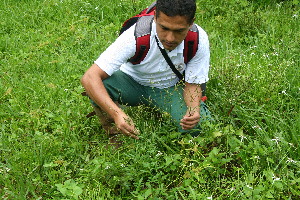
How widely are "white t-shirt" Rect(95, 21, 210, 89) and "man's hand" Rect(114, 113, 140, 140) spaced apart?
0.42 m

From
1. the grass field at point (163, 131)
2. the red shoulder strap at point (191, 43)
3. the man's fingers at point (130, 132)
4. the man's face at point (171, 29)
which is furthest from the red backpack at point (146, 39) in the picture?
the man's fingers at point (130, 132)

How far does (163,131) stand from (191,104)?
33 centimetres

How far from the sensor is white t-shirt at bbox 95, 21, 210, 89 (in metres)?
3.44

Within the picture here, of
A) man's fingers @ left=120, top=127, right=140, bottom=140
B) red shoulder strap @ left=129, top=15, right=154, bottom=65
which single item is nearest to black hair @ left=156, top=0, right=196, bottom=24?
red shoulder strap @ left=129, top=15, right=154, bottom=65

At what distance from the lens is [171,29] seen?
321 cm

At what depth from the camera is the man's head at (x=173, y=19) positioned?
3111 mm

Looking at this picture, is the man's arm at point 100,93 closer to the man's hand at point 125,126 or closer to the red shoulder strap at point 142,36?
the man's hand at point 125,126

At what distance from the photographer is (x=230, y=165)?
3430 mm

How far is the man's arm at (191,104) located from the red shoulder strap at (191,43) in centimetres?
29

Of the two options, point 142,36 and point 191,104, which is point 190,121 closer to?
point 191,104

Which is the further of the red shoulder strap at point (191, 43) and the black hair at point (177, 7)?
the red shoulder strap at point (191, 43)

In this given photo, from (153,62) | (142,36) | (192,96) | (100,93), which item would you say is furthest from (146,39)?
(192,96)

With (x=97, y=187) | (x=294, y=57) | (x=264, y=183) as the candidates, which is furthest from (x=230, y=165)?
(x=294, y=57)

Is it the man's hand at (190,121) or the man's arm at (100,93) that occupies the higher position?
the man's arm at (100,93)
